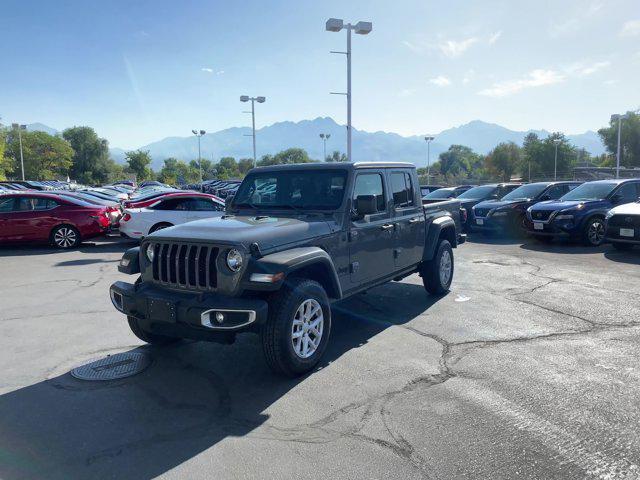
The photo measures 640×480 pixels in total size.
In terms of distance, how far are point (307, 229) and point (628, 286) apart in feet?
19.9

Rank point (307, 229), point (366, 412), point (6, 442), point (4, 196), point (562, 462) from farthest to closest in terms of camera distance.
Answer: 1. point (4, 196)
2. point (307, 229)
3. point (366, 412)
4. point (6, 442)
5. point (562, 462)

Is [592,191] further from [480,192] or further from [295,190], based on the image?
[295,190]

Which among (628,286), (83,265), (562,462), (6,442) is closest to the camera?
(562,462)

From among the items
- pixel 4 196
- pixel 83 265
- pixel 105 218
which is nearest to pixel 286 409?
pixel 83 265

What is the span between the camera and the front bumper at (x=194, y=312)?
396 cm

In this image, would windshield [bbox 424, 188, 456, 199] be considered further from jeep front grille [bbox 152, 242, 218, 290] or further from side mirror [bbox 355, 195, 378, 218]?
jeep front grille [bbox 152, 242, 218, 290]

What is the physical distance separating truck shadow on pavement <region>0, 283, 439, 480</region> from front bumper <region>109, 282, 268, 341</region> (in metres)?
0.52

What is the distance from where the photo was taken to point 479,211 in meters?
15.5

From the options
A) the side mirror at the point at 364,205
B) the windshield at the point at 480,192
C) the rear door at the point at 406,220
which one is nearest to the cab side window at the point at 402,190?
the rear door at the point at 406,220

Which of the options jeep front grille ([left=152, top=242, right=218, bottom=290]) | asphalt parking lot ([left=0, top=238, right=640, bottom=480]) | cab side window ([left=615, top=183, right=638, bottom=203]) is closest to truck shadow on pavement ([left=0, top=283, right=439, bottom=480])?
asphalt parking lot ([left=0, top=238, right=640, bottom=480])

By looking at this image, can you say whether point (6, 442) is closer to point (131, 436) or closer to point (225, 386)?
point (131, 436)

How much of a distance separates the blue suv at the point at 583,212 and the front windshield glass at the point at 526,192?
1880 mm

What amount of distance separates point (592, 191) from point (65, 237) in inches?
554

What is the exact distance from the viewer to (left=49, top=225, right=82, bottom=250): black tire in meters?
13.0
